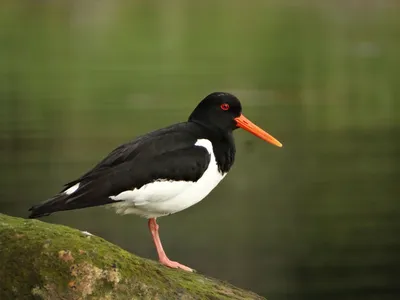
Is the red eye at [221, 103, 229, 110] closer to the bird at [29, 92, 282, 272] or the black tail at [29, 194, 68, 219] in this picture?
the bird at [29, 92, 282, 272]

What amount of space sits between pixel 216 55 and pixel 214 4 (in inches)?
806

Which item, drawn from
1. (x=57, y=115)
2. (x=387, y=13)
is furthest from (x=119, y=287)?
(x=387, y=13)

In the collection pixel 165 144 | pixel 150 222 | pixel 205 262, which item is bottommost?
pixel 205 262

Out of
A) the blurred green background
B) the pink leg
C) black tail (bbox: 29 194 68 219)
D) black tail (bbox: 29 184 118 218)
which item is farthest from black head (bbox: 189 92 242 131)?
the blurred green background

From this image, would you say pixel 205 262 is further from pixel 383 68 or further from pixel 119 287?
pixel 383 68

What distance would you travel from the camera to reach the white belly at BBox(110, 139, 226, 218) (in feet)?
25.4

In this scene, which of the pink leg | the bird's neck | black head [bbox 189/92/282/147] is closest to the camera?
the pink leg

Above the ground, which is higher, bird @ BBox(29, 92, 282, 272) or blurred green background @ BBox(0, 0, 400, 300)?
bird @ BBox(29, 92, 282, 272)

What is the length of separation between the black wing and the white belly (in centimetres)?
5


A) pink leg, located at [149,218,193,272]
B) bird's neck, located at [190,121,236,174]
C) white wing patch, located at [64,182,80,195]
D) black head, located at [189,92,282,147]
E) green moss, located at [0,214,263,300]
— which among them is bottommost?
pink leg, located at [149,218,193,272]

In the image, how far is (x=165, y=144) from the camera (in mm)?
7977

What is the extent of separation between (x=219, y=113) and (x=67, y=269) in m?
3.14

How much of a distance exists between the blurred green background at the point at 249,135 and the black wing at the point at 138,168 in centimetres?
773

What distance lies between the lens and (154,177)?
778 centimetres
